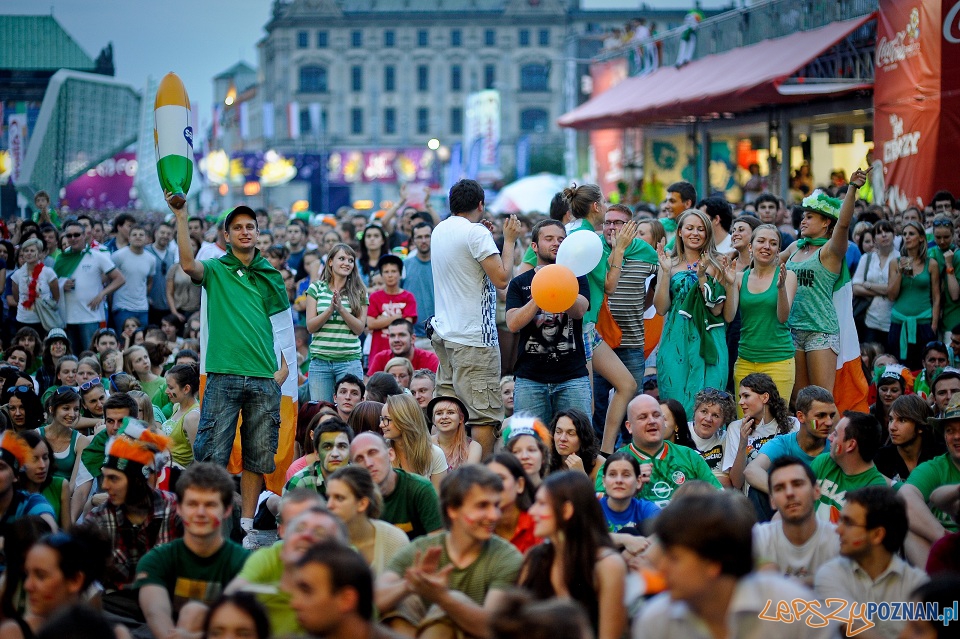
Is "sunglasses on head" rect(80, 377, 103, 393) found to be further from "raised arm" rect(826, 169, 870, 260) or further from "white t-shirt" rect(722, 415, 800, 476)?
"raised arm" rect(826, 169, 870, 260)

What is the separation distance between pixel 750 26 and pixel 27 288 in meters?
14.6

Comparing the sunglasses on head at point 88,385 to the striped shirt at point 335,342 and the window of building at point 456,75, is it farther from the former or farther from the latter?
the window of building at point 456,75

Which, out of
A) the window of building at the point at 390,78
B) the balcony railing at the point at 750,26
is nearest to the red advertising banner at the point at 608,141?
the balcony railing at the point at 750,26

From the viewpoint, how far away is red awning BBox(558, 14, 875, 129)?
1748 cm

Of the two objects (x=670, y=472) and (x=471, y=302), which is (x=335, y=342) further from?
(x=670, y=472)

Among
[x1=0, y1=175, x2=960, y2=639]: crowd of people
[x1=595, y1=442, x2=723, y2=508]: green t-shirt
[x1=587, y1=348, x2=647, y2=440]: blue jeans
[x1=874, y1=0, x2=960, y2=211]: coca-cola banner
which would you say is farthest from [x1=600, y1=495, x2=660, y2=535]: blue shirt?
[x1=874, y1=0, x2=960, y2=211]: coca-cola banner

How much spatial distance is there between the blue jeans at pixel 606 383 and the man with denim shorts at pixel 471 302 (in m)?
1.16

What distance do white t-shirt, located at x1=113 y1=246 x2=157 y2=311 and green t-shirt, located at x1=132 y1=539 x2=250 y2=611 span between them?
8.70 meters

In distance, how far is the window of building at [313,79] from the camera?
97062mm

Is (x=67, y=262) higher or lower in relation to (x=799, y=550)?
higher

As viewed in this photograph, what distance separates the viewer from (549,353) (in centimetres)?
765

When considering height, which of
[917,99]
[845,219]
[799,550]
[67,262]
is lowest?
[799,550]

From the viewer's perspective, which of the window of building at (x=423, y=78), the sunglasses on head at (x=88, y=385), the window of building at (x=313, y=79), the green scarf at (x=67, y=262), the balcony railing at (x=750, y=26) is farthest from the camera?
the window of building at (x=423, y=78)

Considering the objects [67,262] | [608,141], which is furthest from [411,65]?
[67,262]
